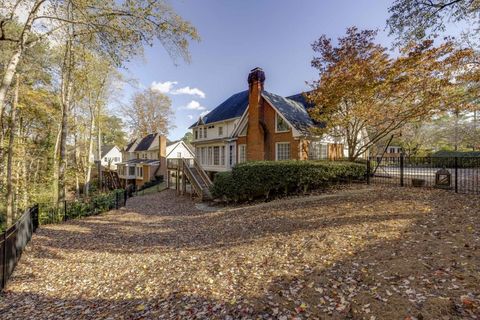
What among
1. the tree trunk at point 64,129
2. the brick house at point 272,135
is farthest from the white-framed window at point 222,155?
the tree trunk at point 64,129

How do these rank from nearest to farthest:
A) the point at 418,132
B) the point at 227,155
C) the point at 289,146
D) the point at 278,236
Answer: the point at 278,236 < the point at 289,146 < the point at 227,155 < the point at 418,132

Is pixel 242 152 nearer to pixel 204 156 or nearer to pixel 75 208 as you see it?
pixel 204 156

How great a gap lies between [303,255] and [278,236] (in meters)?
1.49

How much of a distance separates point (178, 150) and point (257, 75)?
877 inches

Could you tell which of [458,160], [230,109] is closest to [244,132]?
[230,109]

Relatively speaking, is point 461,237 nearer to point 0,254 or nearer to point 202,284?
point 202,284

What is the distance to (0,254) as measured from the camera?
4746mm

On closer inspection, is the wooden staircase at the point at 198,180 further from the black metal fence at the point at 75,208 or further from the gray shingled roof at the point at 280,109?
the gray shingled roof at the point at 280,109

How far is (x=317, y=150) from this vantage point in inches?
659

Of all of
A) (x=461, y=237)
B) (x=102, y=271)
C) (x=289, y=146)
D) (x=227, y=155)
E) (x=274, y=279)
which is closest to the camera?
(x=274, y=279)

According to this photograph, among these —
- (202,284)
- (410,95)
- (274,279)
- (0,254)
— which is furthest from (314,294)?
(410,95)

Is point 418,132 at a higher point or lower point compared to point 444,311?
higher

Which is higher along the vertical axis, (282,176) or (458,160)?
(458,160)

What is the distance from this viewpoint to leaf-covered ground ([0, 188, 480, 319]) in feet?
10.5
